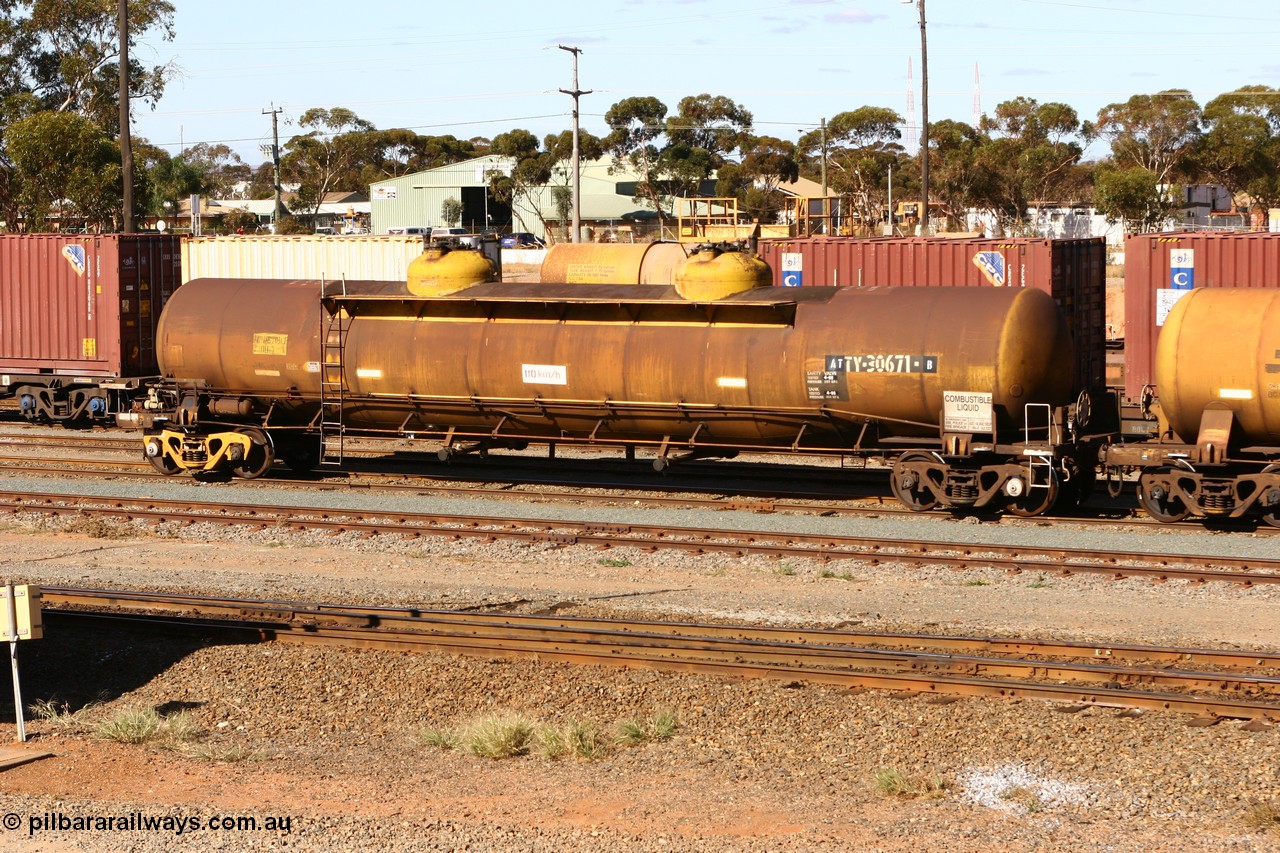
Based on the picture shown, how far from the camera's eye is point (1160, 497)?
741 inches

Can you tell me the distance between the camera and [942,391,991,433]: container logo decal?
18.3 m

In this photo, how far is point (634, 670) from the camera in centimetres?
1227

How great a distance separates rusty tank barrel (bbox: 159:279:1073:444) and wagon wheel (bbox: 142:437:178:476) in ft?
4.75

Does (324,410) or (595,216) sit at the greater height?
(595,216)

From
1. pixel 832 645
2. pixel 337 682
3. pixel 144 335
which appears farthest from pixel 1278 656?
pixel 144 335

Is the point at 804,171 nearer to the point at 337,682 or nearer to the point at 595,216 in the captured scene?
the point at 595,216

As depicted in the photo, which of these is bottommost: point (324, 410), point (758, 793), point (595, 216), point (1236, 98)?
point (758, 793)

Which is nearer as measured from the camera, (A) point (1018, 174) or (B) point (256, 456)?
(B) point (256, 456)

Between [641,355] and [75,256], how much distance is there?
14.4 meters

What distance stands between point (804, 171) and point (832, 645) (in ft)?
321

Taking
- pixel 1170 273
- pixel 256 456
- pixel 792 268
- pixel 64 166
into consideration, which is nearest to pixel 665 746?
pixel 256 456

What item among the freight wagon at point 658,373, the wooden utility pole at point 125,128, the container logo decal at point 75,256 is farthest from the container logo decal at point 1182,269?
Answer: the wooden utility pole at point 125,128

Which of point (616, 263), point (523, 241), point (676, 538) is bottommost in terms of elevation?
point (676, 538)

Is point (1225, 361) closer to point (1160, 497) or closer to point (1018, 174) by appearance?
point (1160, 497)
